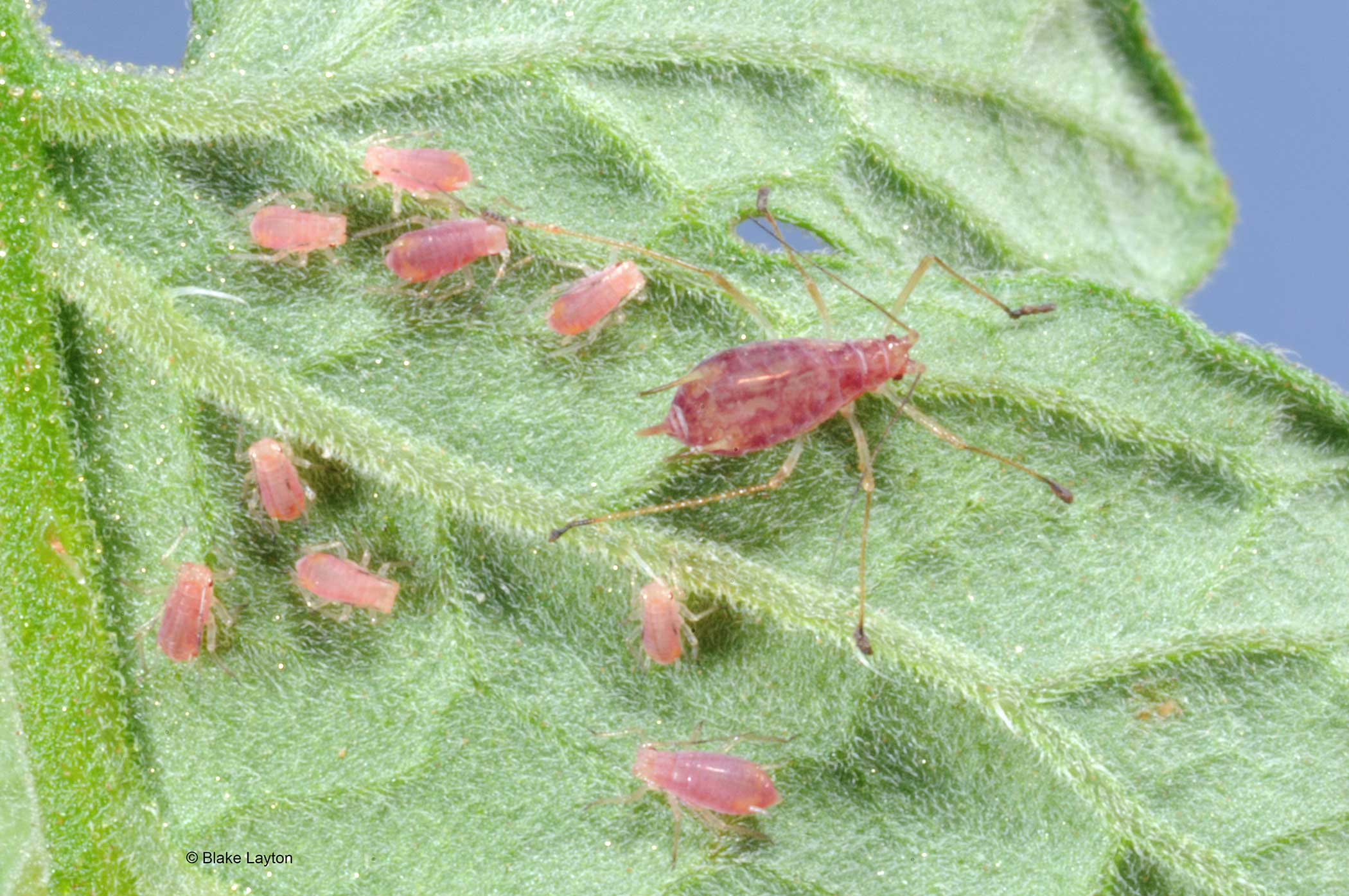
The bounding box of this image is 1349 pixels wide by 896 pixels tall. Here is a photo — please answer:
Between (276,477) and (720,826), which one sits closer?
(276,477)

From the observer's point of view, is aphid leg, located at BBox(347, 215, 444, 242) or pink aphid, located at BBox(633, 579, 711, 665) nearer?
pink aphid, located at BBox(633, 579, 711, 665)

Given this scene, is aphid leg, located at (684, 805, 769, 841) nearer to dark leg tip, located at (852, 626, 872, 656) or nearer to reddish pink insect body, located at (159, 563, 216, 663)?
dark leg tip, located at (852, 626, 872, 656)

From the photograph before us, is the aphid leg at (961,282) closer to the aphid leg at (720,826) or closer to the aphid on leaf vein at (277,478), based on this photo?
the aphid leg at (720,826)

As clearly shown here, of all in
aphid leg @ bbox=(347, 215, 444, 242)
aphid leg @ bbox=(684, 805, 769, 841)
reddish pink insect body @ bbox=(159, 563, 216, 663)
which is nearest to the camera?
reddish pink insect body @ bbox=(159, 563, 216, 663)

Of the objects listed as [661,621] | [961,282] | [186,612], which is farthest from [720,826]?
[961,282]

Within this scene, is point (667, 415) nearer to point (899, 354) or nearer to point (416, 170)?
point (899, 354)

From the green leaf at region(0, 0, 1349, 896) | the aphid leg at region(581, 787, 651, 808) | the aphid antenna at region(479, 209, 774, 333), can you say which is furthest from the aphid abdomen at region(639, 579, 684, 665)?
the aphid antenna at region(479, 209, 774, 333)

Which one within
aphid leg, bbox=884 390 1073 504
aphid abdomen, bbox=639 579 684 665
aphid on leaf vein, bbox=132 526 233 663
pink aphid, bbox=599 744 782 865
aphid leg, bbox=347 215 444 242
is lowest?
aphid on leaf vein, bbox=132 526 233 663
